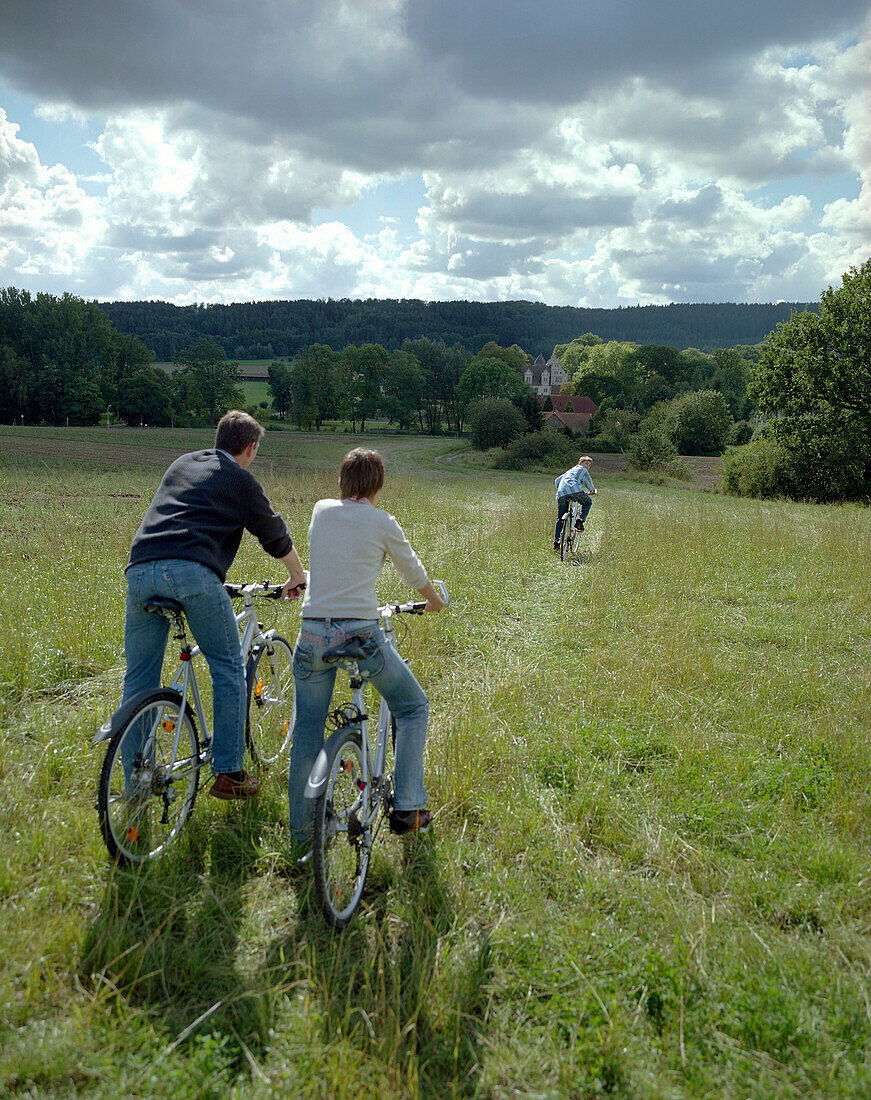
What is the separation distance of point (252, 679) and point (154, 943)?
69.1 inches

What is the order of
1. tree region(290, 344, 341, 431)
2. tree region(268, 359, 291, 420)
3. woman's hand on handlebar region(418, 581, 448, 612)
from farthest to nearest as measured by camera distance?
tree region(268, 359, 291, 420) → tree region(290, 344, 341, 431) → woman's hand on handlebar region(418, 581, 448, 612)

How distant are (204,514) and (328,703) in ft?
3.74

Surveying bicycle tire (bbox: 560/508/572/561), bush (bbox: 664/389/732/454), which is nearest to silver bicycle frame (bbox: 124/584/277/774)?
bicycle tire (bbox: 560/508/572/561)

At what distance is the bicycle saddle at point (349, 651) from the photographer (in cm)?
324

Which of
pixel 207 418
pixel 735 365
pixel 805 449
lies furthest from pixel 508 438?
pixel 735 365

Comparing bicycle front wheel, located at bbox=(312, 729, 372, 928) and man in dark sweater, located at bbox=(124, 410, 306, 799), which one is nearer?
bicycle front wheel, located at bbox=(312, 729, 372, 928)

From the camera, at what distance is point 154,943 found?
2896 mm

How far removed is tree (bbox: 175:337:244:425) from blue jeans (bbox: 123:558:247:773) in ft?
249

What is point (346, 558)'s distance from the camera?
3.35 metres

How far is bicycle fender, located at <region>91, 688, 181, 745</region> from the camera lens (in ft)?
10.3

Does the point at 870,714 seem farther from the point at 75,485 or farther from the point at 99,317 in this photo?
the point at 99,317

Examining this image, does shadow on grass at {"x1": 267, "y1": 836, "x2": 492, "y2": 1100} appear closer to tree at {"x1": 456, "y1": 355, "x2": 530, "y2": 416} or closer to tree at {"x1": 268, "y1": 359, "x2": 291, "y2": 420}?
tree at {"x1": 456, "y1": 355, "x2": 530, "y2": 416}

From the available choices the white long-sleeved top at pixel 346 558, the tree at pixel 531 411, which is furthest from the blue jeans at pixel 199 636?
the tree at pixel 531 411

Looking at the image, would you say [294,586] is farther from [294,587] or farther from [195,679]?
[195,679]
